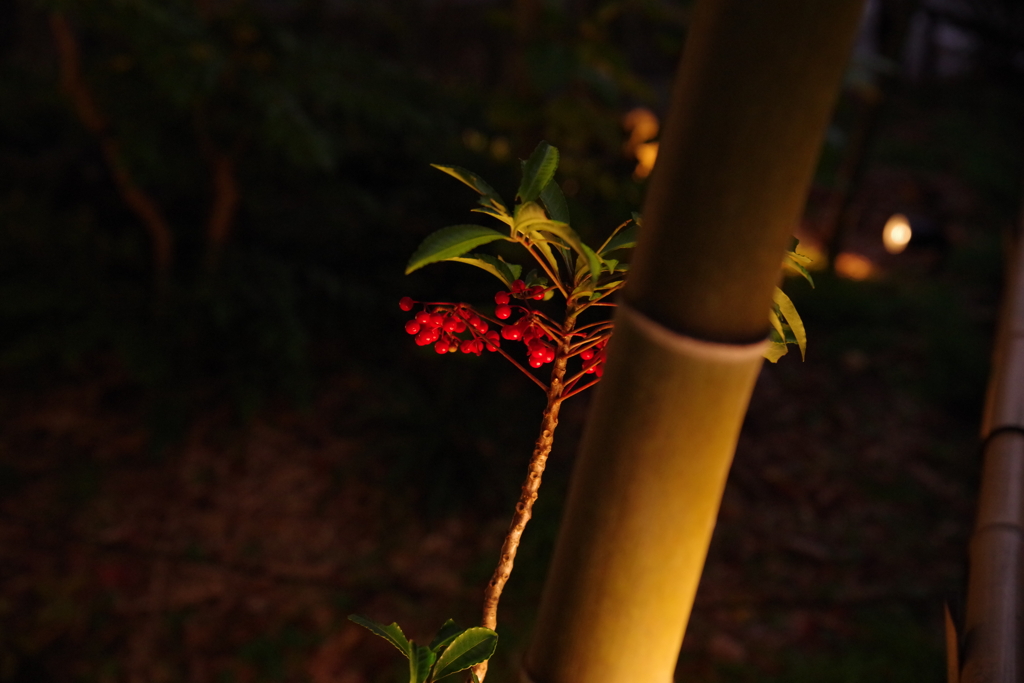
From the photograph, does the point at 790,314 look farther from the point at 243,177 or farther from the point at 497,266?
the point at 243,177

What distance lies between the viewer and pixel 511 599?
95.1 inches

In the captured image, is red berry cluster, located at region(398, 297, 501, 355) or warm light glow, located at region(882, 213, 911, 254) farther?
warm light glow, located at region(882, 213, 911, 254)

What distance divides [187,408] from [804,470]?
2.76m

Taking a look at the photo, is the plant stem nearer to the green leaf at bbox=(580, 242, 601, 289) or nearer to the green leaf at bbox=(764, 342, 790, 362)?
the green leaf at bbox=(580, 242, 601, 289)

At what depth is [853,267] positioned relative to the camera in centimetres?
495

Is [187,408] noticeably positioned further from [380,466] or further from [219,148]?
[219,148]

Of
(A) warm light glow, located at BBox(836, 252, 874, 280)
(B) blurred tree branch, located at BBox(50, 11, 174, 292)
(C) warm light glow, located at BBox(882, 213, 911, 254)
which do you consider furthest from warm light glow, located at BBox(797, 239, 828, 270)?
(B) blurred tree branch, located at BBox(50, 11, 174, 292)

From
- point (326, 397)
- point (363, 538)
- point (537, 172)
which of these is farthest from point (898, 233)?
point (537, 172)

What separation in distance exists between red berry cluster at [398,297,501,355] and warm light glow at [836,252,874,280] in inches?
174

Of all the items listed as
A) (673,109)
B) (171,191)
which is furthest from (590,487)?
(171,191)

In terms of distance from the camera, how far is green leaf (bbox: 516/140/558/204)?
586mm

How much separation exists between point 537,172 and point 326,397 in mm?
2946

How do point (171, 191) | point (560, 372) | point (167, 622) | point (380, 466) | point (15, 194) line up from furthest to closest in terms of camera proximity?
point (171, 191), point (15, 194), point (380, 466), point (167, 622), point (560, 372)

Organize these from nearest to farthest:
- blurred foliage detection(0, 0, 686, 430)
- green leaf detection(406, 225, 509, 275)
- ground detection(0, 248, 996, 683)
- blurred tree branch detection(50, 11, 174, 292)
Answer: green leaf detection(406, 225, 509, 275), ground detection(0, 248, 996, 683), blurred foliage detection(0, 0, 686, 430), blurred tree branch detection(50, 11, 174, 292)
